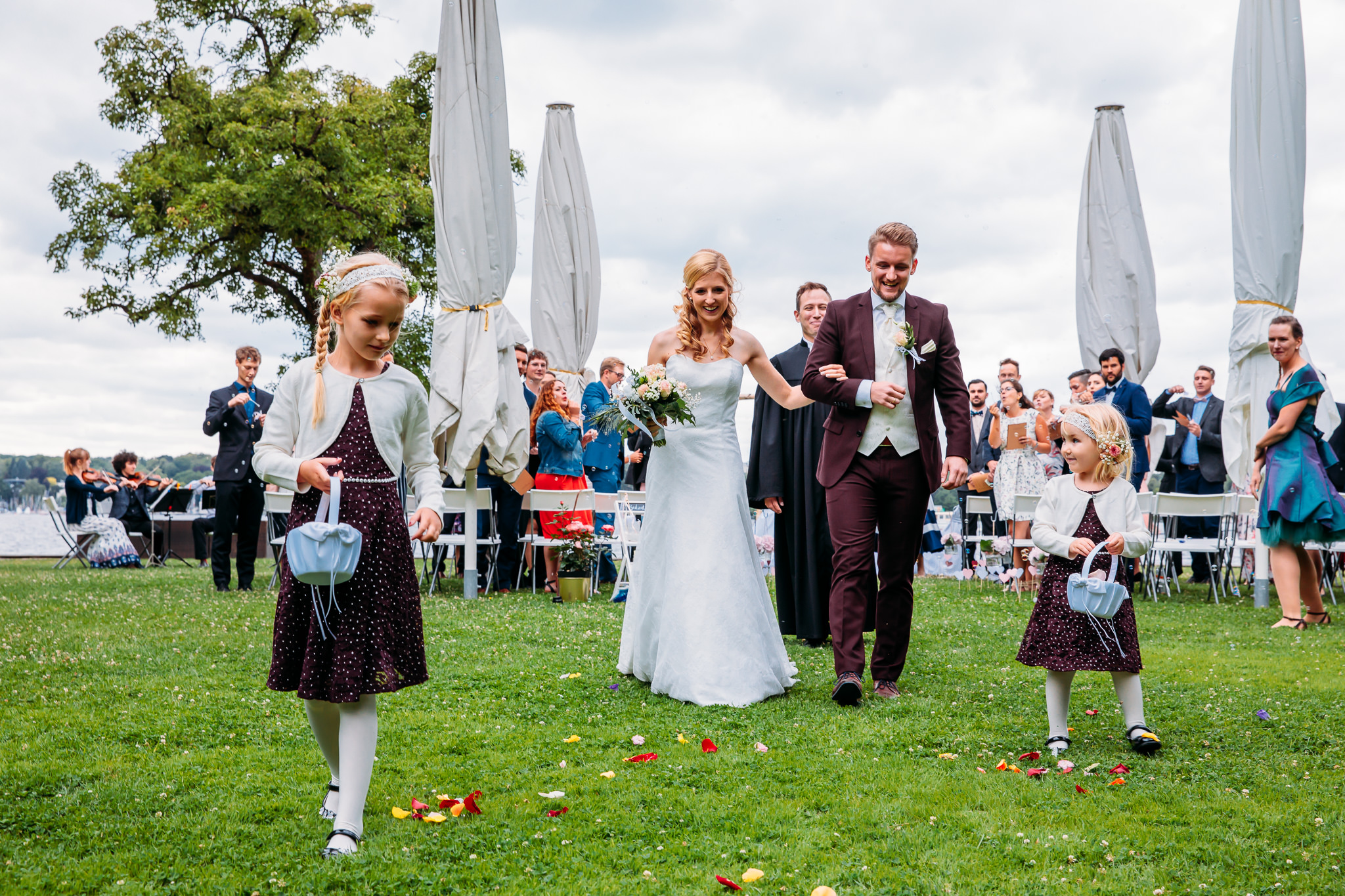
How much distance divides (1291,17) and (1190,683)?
7416 millimetres

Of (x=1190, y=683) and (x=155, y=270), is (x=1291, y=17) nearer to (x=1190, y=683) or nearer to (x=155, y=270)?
(x=1190, y=683)

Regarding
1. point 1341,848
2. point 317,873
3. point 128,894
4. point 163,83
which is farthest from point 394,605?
point 163,83

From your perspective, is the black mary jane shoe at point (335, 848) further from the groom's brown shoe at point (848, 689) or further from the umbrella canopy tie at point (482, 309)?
the umbrella canopy tie at point (482, 309)

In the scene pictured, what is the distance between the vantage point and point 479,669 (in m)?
5.96

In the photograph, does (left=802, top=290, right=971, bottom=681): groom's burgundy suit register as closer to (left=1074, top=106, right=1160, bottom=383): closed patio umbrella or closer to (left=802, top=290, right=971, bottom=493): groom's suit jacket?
(left=802, top=290, right=971, bottom=493): groom's suit jacket

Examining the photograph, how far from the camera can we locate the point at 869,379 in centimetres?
531

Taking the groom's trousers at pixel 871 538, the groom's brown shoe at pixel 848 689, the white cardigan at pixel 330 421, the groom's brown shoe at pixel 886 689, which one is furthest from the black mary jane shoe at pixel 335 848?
the groom's brown shoe at pixel 886 689

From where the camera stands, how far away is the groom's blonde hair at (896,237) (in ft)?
17.3

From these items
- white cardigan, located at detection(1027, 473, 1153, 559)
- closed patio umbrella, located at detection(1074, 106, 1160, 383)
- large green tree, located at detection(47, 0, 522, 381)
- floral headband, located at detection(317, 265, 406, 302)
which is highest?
large green tree, located at detection(47, 0, 522, 381)

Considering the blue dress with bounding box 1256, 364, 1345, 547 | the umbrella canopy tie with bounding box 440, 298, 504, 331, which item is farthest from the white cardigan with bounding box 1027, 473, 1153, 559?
the umbrella canopy tie with bounding box 440, 298, 504, 331

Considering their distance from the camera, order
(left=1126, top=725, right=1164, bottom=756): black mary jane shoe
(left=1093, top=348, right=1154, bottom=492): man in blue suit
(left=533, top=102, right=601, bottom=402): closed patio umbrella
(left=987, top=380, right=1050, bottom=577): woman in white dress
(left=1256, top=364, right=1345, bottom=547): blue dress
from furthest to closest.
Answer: (left=533, top=102, right=601, bottom=402): closed patio umbrella → (left=1093, top=348, right=1154, bottom=492): man in blue suit → (left=987, top=380, right=1050, bottom=577): woman in white dress → (left=1256, top=364, right=1345, bottom=547): blue dress → (left=1126, top=725, right=1164, bottom=756): black mary jane shoe

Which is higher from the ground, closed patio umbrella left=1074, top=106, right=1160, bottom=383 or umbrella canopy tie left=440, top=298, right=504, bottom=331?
closed patio umbrella left=1074, top=106, right=1160, bottom=383

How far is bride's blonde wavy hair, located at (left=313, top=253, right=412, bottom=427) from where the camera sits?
3.24 m

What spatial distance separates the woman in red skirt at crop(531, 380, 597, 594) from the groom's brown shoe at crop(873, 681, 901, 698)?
17.1 feet
